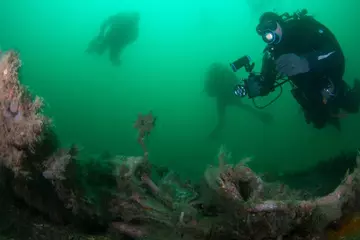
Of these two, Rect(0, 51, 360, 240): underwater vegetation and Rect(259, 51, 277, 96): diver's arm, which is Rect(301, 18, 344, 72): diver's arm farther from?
Rect(0, 51, 360, 240): underwater vegetation

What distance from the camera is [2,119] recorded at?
215cm

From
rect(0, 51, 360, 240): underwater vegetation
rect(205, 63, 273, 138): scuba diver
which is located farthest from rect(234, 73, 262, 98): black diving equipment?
rect(205, 63, 273, 138): scuba diver

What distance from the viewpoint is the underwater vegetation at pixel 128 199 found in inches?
81.2

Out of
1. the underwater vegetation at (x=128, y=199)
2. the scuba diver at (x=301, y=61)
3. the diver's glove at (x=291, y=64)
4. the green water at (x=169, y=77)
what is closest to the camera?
the underwater vegetation at (x=128, y=199)

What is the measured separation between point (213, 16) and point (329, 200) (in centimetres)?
8637

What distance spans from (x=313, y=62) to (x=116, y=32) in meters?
16.6

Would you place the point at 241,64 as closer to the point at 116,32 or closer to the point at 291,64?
the point at 291,64

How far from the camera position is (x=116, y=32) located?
19.5 m

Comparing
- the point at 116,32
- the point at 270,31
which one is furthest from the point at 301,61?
the point at 116,32

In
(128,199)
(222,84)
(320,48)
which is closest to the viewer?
(128,199)

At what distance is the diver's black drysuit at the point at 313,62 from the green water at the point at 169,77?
3.81m

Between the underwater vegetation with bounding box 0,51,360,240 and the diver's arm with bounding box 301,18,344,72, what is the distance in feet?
10.2

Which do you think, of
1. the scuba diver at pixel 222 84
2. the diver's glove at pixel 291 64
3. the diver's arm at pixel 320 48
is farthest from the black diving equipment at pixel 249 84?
the scuba diver at pixel 222 84

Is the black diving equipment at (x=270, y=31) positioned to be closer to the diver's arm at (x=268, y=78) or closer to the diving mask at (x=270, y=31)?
the diving mask at (x=270, y=31)
